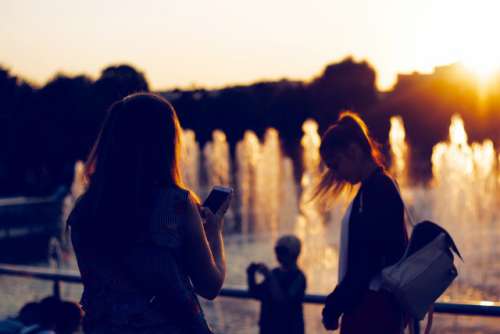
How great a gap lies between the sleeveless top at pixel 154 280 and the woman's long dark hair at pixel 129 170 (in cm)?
4

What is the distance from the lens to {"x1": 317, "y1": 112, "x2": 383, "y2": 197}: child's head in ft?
11.1

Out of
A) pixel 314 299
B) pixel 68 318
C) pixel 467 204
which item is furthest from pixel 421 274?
pixel 467 204

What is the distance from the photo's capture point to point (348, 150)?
340 cm

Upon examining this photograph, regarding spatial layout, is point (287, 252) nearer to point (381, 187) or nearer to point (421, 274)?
point (381, 187)

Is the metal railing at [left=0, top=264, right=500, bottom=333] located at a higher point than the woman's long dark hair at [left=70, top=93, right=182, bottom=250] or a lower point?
lower

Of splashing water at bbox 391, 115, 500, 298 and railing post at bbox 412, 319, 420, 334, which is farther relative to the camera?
splashing water at bbox 391, 115, 500, 298

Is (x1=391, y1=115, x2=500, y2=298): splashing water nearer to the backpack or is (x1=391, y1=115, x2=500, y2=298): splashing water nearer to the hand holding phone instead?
the backpack

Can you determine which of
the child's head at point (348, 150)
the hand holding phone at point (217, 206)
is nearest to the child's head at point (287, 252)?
the child's head at point (348, 150)

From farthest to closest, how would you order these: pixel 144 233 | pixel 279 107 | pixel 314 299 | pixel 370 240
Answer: pixel 279 107 → pixel 314 299 → pixel 370 240 → pixel 144 233

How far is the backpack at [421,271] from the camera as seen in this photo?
10.0 feet

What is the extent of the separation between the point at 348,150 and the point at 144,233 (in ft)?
3.76

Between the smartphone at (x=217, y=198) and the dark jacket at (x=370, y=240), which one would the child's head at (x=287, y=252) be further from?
the smartphone at (x=217, y=198)

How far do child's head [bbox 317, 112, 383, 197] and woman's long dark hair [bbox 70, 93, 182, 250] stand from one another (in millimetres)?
951

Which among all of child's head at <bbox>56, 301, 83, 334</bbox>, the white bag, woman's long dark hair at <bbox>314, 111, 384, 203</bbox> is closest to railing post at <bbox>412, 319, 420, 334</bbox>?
the white bag
